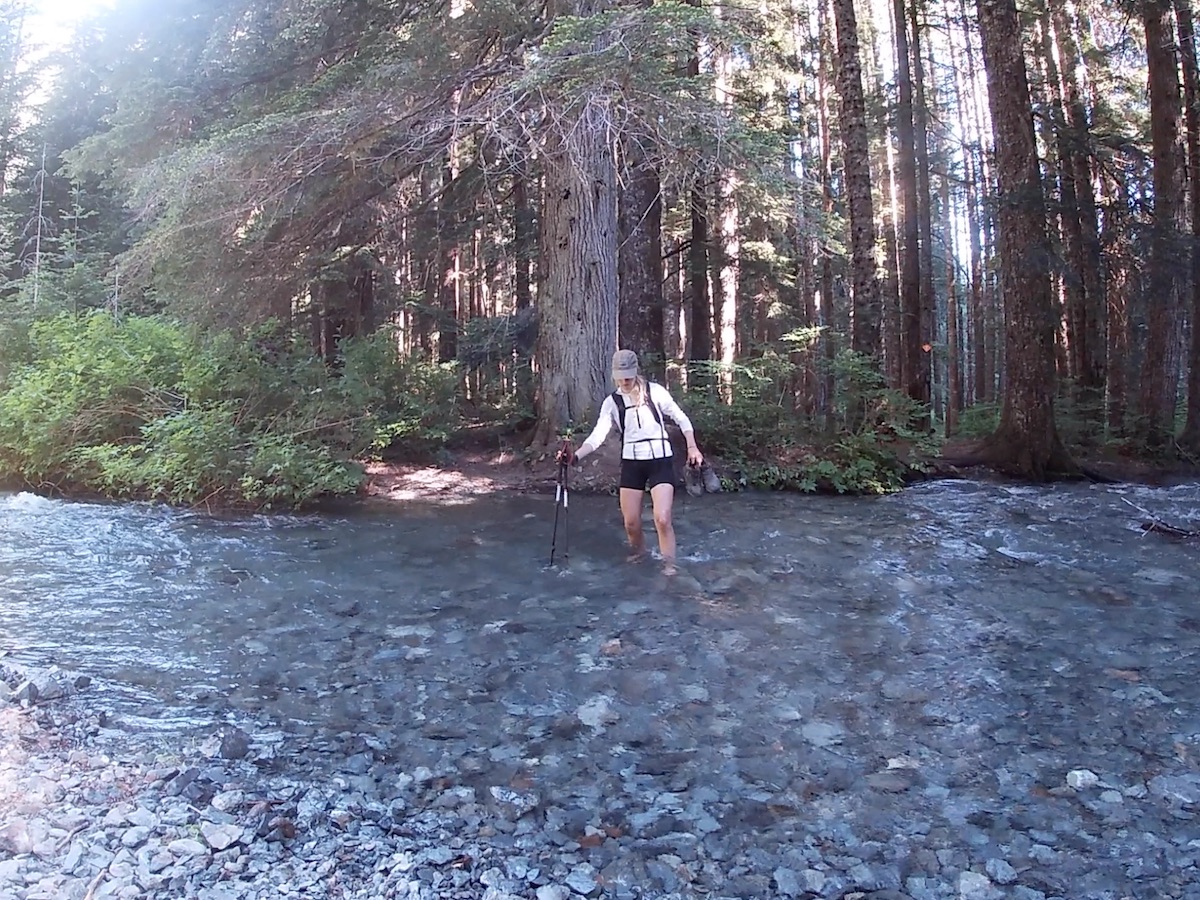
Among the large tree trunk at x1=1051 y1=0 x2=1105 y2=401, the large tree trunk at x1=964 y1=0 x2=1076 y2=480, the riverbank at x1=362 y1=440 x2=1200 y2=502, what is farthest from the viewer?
the large tree trunk at x1=1051 y1=0 x2=1105 y2=401

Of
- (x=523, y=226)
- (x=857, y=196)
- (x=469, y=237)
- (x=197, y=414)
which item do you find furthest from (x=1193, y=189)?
(x=197, y=414)

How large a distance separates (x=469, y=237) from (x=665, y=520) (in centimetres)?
1093

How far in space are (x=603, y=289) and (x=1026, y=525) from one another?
22.4 ft

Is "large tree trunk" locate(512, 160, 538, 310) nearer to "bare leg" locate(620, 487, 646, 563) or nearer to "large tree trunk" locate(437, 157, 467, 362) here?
Result: "large tree trunk" locate(437, 157, 467, 362)

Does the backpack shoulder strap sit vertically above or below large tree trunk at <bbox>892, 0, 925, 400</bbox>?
below

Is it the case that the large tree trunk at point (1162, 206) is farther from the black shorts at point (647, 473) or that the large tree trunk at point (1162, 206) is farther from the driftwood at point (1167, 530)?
the black shorts at point (647, 473)

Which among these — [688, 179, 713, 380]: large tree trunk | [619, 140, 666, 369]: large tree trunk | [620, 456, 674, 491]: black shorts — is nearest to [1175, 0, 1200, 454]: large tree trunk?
[688, 179, 713, 380]: large tree trunk

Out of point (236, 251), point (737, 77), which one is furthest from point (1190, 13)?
point (236, 251)

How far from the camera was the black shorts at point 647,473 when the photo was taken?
8.06 meters

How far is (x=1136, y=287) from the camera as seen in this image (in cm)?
1641

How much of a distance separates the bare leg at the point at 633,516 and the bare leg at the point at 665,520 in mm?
189

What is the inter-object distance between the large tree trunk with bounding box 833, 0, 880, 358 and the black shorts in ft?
27.6

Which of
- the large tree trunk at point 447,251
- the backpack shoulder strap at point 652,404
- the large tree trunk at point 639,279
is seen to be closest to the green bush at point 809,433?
the large tree trunk at point 639,279

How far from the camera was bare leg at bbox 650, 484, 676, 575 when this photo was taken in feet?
26.3
